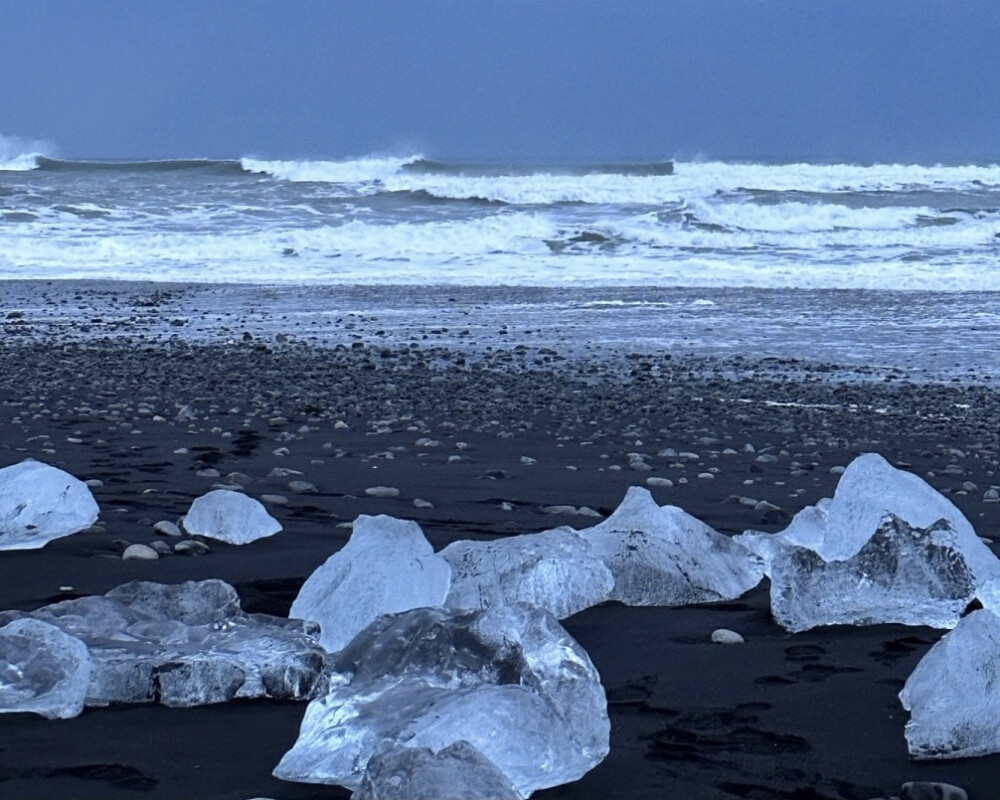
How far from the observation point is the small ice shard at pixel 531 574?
3.10m

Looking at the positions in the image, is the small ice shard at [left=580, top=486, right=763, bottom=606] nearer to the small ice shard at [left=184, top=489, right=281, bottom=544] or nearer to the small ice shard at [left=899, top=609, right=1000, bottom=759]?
the small ice shard at [left=899, top=609, right=1000, bottom=759]

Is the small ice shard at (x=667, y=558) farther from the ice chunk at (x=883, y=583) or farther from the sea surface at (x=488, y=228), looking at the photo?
the sea surface at (x=488, y=228)

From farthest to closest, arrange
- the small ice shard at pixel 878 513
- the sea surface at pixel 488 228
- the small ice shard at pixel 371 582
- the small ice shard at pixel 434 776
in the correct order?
the sea surface at pixel 488 228
the small ice shard at pixel 878 513
the small ice shard at pixel 371 582
the small ice shard at pixel 434 776

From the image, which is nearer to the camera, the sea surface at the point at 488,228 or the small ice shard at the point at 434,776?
the small ice shard at the point at 434,776

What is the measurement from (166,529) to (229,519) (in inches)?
8.8

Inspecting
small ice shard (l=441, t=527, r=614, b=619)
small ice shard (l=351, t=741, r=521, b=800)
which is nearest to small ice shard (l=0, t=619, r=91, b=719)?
small ice shard (l=351, t=741, r=521, b=800)

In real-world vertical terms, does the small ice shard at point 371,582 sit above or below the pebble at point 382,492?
above

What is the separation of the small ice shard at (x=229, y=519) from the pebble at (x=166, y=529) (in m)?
0.03

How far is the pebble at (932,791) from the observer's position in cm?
216

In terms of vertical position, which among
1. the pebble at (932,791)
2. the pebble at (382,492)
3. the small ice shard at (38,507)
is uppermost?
the small ice shard at (38,507)

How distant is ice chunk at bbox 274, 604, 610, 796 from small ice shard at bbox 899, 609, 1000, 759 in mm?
612

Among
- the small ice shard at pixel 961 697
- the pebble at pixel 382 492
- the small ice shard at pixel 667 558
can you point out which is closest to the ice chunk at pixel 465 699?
the small ice shard at pixel 961 697

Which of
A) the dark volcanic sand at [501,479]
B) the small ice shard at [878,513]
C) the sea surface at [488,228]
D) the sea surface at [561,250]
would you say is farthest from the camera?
the sea surface at [488,228]

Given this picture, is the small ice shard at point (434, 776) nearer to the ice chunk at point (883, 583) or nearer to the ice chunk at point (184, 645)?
the ice chunk at point (184, 645)
